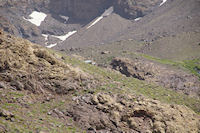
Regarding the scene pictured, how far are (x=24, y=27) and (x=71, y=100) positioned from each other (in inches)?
5731

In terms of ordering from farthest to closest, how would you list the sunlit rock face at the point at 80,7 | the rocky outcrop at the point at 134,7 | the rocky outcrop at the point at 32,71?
the sunlit rock face at the point at 80,7 → the rocky outcrop at the point at 134,7 → the rocky outcrop at the point at 32,71

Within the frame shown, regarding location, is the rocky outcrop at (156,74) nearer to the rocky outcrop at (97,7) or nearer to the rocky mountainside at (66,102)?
the rocky mountainside at (66,102)

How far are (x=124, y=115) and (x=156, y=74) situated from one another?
46.9 metres

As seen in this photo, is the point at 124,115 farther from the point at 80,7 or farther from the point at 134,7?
the point at 80,7

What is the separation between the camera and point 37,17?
187750 mm

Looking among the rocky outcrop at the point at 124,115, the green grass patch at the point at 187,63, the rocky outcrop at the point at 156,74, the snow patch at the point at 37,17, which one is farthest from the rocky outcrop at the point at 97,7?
the rocky outcrop at the point at 124,115

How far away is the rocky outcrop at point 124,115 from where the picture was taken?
22.9 metres

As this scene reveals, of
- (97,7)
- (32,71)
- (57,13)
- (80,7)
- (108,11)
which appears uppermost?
(80,7)

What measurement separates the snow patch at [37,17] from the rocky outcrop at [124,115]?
162111mm

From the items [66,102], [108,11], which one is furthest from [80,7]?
[66,102]

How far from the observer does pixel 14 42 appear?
24766 mm

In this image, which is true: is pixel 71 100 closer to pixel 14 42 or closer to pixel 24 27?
pixel 14 42

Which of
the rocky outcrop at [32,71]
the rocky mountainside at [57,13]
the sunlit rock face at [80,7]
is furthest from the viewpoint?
the sunlit rock face at [80,7]

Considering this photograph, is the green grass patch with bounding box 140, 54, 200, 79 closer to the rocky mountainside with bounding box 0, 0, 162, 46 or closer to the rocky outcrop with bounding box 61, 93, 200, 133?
the rocky outcrop with bounding box 61, 93, 200, 133
